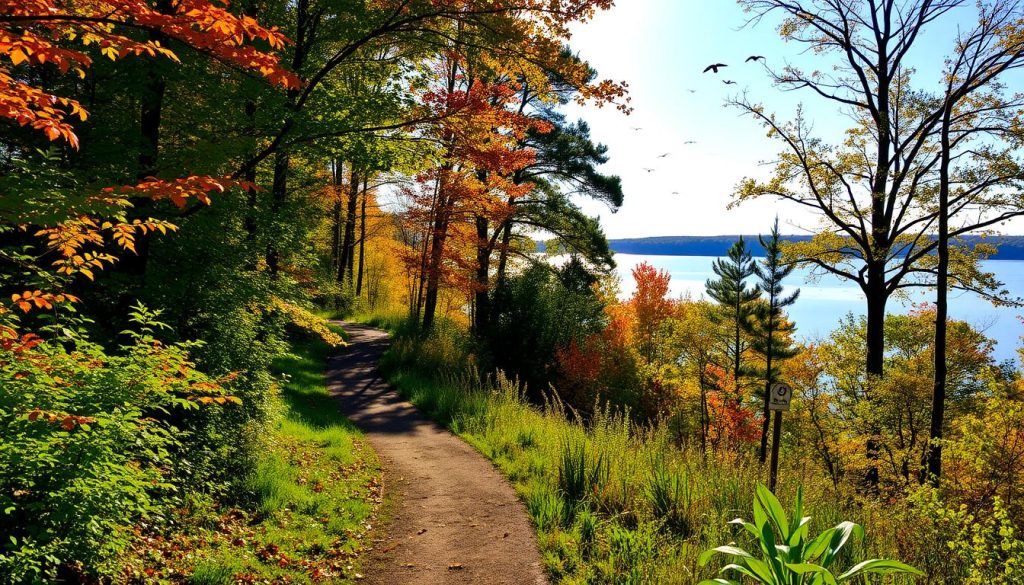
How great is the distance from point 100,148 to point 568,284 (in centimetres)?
1673

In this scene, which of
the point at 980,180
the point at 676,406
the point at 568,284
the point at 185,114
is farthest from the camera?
the point at 568,284

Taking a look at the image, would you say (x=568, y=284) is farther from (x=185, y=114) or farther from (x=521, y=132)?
(x=185, y=114)

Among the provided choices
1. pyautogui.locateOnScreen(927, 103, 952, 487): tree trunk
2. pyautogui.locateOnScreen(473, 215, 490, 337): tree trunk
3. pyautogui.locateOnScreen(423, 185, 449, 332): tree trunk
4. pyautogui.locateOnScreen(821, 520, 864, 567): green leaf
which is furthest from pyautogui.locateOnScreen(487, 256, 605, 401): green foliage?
pyautogui.locateOnScreen(821, 520, 864, 567): green leaf

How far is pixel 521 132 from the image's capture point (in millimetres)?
10414

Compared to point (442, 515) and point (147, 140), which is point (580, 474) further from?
A: point (147, 140)

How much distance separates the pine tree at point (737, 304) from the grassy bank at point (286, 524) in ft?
57.5

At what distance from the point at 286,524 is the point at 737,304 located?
20.1 metres

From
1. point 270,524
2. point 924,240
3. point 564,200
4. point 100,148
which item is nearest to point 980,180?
point 924,240

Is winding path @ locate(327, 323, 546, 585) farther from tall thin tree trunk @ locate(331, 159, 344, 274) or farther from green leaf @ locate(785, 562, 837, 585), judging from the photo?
tall thin tree trunk @ locate(331, 159, 344, 274)

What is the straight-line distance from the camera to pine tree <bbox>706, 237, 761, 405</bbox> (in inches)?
833

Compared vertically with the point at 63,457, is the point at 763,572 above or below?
below

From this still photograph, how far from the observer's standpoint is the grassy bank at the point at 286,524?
13.9ft

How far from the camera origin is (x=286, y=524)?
18.1ft

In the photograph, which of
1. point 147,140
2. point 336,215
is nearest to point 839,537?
point 147,140
